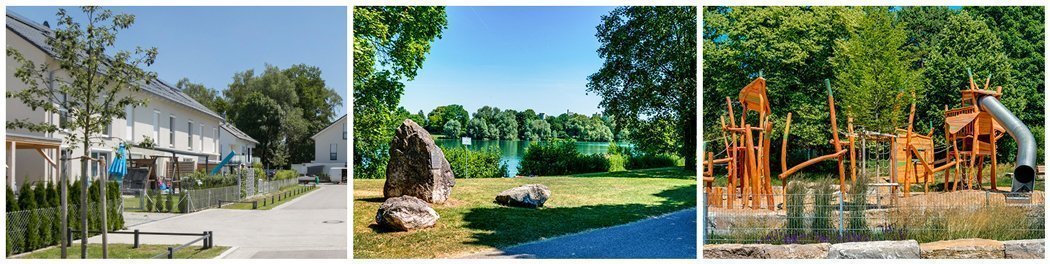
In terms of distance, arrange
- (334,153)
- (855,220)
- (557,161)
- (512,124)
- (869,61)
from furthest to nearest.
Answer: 1. (334,153)
2. (869,61)
3. (557,161)
4. (512,124)
5. (855,220)

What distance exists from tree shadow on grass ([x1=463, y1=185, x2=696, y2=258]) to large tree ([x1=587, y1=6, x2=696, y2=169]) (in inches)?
37.3

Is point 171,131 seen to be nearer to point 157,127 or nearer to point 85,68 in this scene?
point 157,127

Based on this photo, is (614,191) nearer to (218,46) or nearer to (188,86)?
(218,46)

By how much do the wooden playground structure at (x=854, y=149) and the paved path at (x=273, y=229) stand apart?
13.9ft

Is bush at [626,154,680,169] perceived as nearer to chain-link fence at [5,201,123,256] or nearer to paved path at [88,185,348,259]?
paved path at [88,185,348,259]

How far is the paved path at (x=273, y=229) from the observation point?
9.38 m

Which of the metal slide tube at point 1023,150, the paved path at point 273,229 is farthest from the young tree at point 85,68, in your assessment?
the metal slide tube at point 1023,150

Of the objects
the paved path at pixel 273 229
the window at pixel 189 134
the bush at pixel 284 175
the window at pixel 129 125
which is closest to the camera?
the paved path at pixel 273 229

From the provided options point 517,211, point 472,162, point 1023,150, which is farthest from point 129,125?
point 1023,150

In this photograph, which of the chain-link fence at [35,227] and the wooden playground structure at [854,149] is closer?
the chain-link fence at [35,227]

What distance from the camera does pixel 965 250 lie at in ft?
26.1

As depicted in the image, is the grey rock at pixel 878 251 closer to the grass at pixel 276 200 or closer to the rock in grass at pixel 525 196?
the rock in grass at pixel 525 196

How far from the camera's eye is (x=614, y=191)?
10.7m

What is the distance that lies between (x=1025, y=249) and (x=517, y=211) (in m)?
4.99
